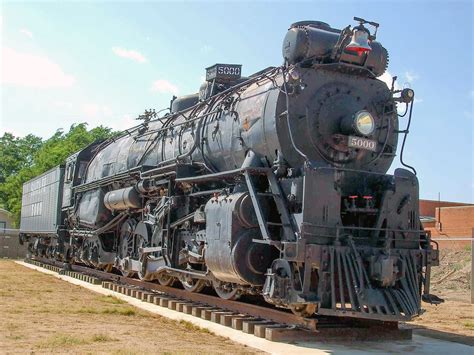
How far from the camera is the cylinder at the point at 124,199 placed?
13.6m

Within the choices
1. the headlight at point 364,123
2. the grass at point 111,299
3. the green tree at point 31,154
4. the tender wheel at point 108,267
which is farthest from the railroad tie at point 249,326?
the green tree at point 31,154

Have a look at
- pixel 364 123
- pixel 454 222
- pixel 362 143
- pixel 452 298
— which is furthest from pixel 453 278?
pixel 454 222

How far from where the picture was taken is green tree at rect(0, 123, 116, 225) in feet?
154

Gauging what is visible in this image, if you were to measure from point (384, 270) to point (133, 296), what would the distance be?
7387 millimetres

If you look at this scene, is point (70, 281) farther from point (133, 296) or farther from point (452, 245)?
point (452, 245)

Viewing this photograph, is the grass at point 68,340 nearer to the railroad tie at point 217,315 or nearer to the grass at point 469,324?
the railroad tie at point 217,315

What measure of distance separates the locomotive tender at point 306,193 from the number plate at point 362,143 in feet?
0.06

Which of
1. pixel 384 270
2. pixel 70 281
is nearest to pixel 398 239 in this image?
pixel 384 270

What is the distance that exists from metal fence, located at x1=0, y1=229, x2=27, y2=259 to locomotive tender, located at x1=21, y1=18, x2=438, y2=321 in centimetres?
2717

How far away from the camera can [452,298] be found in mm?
15305

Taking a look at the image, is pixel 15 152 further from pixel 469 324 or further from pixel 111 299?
Result: pixel 469 324

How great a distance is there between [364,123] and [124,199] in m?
7.08

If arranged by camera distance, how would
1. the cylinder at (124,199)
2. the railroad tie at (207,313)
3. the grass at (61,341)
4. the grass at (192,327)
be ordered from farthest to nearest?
the cylinder at (124,199) < the railroad tie at (207,313) < the grass at (192,327) < the grass at (61,341)

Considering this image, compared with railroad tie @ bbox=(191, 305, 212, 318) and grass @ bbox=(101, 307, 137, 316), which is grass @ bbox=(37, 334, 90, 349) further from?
railroad tie @ bbox=(191, 305, 212, 318)
